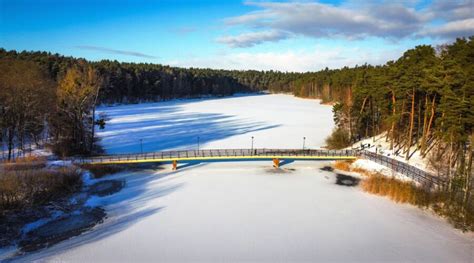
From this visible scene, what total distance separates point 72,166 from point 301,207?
21.8m

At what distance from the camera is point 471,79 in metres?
25.5

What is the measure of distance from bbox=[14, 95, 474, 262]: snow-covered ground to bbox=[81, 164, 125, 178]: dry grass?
133 cm

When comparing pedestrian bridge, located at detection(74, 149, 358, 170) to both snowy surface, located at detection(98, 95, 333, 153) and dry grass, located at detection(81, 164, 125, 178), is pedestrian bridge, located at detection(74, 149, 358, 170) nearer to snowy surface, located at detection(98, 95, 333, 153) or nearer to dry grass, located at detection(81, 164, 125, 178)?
dry grass, located at detection(81, 164, 125, 178)

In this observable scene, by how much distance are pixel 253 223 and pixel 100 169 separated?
61.2 ft

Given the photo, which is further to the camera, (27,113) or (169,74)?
(169,74)

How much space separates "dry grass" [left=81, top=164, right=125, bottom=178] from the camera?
3145 cm

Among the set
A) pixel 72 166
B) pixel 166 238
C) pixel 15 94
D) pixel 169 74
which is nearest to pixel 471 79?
pixel 166 238

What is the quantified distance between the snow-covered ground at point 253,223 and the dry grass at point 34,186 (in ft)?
11.0

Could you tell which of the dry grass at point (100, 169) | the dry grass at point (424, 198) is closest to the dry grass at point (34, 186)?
the dry grass at point (100, 169)

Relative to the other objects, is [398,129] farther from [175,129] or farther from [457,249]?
[175,129]

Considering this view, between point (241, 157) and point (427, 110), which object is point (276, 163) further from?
point (427, 110)

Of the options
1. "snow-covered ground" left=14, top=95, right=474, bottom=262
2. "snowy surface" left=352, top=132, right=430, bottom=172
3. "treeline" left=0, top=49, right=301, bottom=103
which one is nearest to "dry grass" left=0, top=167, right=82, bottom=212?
"snow-covered ground" left=14, top=95, right=474, bottom=262

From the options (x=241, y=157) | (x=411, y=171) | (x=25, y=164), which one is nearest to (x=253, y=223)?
(x=241, y=157)

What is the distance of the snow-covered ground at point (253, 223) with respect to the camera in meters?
17.5
